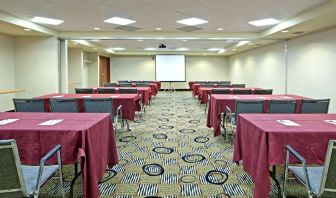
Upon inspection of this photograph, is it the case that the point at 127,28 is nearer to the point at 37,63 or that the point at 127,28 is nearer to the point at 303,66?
the point at 37,63

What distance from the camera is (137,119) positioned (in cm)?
718

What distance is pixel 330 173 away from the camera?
5.71 feet

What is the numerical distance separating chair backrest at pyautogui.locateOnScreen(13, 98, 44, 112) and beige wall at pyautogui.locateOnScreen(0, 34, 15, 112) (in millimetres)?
5253

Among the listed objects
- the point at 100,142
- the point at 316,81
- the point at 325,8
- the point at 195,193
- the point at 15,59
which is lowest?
the point at 195,193

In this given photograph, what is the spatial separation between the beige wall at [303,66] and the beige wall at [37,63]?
8.11 meters

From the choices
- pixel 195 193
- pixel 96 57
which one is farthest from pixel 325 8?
pixel 96 57

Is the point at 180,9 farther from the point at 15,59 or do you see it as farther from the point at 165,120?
the point at 15,59

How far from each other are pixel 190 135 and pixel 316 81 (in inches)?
185

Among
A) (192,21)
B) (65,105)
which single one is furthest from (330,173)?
(192,21)

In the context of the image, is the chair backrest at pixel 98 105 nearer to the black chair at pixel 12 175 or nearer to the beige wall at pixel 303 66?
the black chair at pixel 12 175

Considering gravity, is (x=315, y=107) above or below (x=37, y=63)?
below

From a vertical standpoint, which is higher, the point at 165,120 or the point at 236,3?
the point at 236,3

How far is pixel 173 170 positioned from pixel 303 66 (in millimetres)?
6930

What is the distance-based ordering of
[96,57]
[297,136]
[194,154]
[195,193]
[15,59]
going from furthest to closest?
1. [96,57]
2. [15,59]
3. [194,154]
4. [195,193]
5. [297,136]
